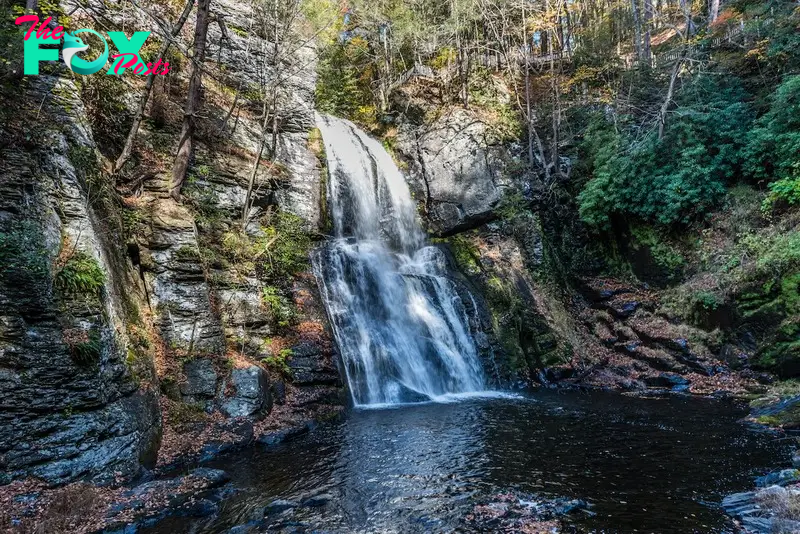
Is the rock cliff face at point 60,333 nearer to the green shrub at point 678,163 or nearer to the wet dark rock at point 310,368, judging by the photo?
the wet dark rock at point 310,368

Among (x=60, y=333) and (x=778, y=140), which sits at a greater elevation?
(x=778, y=140)

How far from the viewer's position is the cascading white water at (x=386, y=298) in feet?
39.4

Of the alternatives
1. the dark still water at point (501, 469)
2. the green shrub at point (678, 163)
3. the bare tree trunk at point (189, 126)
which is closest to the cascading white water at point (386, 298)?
the dark still water at point (501, 469)

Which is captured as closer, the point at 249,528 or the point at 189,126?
the point at 249,528

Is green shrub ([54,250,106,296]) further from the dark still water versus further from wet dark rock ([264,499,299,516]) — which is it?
wet dark rock ([264,499,299,516])

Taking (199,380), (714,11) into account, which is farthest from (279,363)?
(714,11)

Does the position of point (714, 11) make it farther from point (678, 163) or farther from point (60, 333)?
point (60, 333)

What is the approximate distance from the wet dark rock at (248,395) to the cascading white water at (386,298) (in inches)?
104

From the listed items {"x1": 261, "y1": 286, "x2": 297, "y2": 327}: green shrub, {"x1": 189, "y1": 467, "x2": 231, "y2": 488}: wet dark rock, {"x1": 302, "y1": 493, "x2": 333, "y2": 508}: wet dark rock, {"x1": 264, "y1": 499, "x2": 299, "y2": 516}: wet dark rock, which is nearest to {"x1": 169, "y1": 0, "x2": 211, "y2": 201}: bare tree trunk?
{"x1": 261, "y1": 286, "x2": 297, "y2": 327}: green shrub

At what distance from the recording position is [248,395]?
8891mm

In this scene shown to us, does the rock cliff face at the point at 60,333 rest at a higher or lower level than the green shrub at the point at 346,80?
lower

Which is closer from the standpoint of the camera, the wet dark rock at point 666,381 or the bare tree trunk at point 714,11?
the wet dark rock at point 666,381

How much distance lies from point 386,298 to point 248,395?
5934 mm

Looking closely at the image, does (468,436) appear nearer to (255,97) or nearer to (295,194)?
(295,194)
